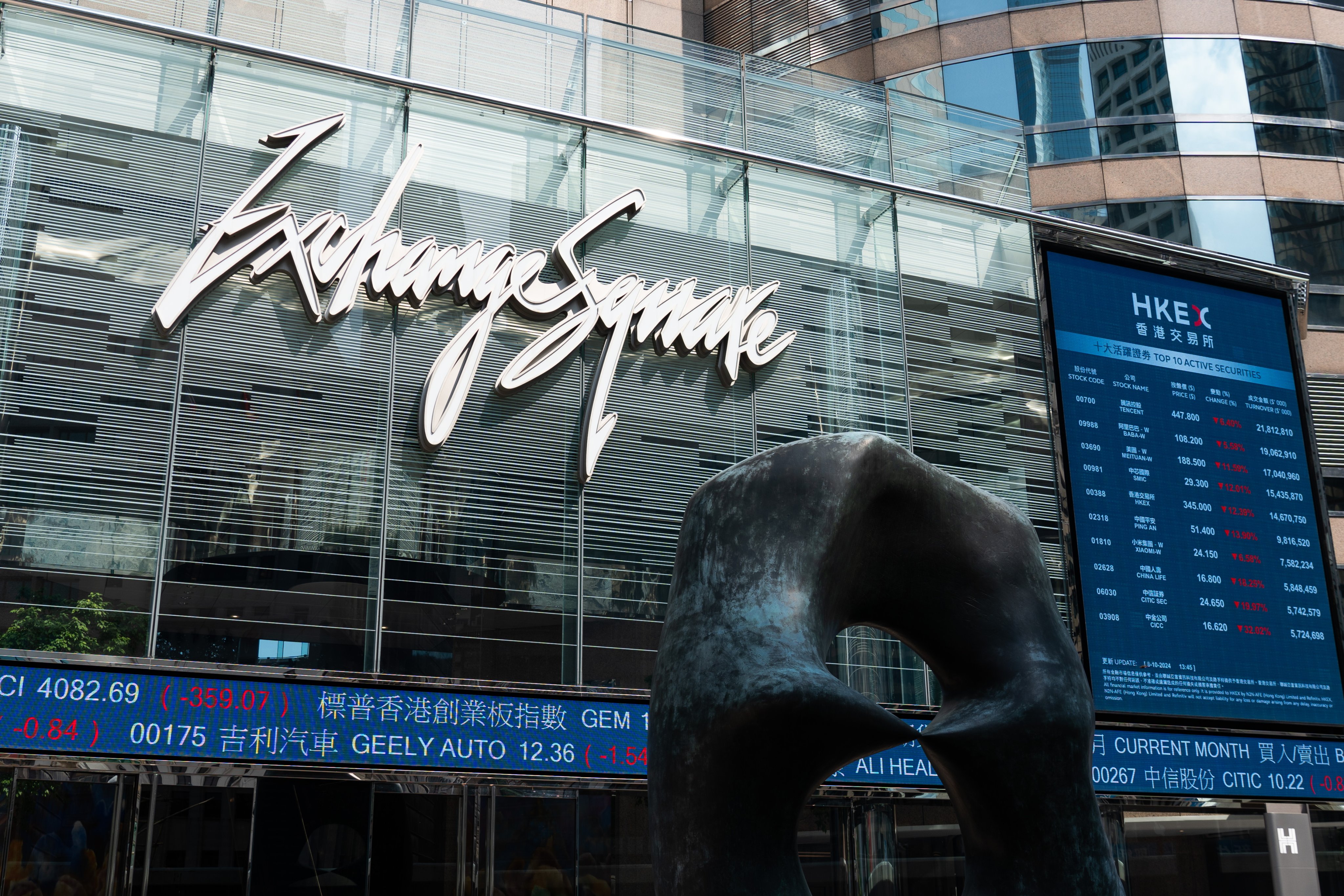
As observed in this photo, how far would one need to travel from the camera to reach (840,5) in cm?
2522

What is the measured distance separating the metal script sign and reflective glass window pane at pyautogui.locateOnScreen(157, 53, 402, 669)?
0.18 metres

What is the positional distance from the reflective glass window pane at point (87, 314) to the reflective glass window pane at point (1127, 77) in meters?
17.0

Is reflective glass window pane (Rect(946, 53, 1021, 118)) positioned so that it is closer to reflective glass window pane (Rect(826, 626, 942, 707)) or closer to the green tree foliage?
reflective glass window pane (Rect(826, 626, 942, 707))

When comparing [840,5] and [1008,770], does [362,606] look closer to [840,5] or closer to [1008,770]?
[1008,770]

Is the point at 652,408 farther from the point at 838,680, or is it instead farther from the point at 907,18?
the point at 907,18

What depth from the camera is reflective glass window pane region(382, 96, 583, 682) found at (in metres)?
11.2

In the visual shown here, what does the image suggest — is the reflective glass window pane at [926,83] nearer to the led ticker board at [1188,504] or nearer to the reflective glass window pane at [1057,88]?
the reflective glass window pane at [1057,88]

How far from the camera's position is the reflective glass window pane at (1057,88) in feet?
77.3

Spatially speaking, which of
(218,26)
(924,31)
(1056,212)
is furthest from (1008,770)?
(924,31)

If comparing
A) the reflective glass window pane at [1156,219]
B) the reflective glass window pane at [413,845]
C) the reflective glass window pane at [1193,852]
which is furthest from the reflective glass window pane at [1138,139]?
the reflective glass window pane at [413,845]

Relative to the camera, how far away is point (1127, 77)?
23578mm

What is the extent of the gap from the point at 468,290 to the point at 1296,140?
57.7 feet

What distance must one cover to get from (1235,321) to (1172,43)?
9636mm

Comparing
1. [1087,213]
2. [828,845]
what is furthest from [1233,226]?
[828,845]
